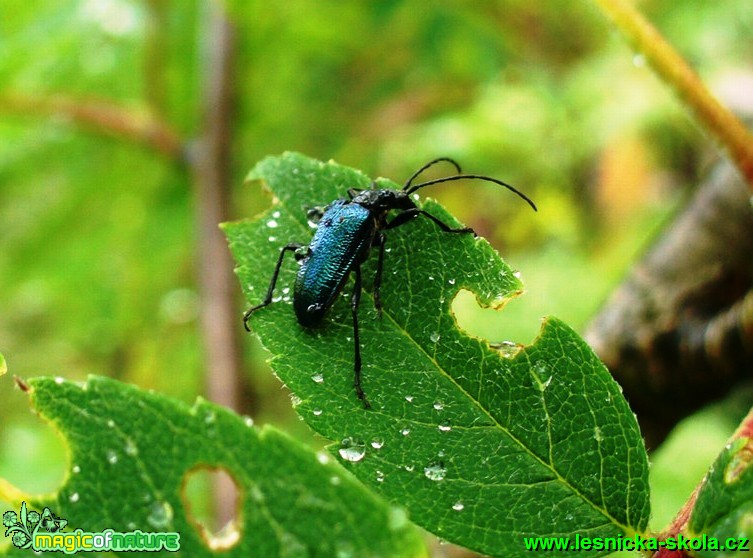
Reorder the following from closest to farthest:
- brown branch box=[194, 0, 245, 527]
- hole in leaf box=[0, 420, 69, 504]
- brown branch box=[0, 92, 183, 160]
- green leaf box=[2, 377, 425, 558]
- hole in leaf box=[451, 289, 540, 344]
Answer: green leaf box=[2, 377, 425, 558] → brown branch box=[194, 0, 245, 527] → brown branch box=[0, 92, 183, 160] → hole in leaf box=[451, 289, 540, 344] → hole in leaf box=[0, 420, 69, 504]

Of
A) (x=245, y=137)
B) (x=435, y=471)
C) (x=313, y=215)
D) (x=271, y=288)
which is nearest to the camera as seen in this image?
(x=435, y=471)

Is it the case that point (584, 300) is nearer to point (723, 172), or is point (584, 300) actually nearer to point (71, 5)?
point (723, 172)

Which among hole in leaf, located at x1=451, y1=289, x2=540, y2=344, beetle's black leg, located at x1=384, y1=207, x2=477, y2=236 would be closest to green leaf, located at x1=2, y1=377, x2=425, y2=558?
beetle's black leg, located at x1=384, y1=207, x2=477, y2=236

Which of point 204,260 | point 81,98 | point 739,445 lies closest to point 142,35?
point 81,98

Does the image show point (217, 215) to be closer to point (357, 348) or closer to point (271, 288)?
point (271, 288)

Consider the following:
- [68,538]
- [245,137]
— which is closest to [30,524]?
[68,538]

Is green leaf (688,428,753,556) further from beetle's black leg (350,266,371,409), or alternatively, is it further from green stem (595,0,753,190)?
green stem (595,0,753,190)

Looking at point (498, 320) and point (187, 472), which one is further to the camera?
point (498, 320)
